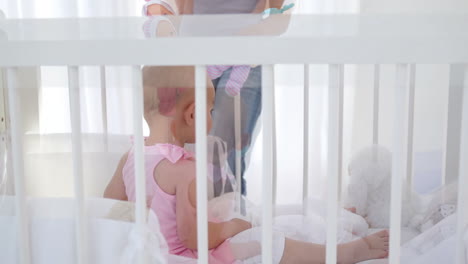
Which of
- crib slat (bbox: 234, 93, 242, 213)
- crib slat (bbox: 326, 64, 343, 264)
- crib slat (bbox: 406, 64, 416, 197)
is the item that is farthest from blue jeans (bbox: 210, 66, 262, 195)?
crib slat (bbox: 406, 64, 416, 197)

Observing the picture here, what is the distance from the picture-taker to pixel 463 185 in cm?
63

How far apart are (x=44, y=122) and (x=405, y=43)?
1.94ft

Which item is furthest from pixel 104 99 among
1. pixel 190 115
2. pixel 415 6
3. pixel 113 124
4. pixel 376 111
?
pixel 415 6

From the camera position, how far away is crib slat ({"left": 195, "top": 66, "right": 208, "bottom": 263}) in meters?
0.61

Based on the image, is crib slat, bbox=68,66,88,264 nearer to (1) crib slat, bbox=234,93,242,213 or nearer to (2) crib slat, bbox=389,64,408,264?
(1) crib slat, bbox=234,93,242,213

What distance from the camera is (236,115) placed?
68cm

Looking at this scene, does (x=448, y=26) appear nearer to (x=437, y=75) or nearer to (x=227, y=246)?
(x=437, y=75)

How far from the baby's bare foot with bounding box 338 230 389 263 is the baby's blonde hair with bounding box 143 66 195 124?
1.23 ft

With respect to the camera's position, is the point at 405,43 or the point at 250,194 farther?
the point at 250,194

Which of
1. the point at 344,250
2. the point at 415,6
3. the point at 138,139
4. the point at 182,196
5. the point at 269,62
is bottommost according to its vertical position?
the point at 344,250

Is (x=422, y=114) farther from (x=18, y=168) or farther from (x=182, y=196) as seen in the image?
(x=18, y=168)

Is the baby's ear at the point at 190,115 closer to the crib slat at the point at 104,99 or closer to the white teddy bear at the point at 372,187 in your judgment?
the crib slat at the point at 104,99

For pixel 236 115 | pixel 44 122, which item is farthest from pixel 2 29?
pixel 236 115

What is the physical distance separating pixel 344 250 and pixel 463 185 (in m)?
0.22
